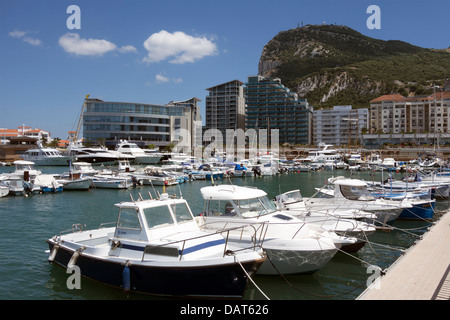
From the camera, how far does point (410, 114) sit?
15125 cm

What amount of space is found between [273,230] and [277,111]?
471 ft

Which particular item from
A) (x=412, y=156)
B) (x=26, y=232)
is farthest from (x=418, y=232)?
(x=412, y=156)

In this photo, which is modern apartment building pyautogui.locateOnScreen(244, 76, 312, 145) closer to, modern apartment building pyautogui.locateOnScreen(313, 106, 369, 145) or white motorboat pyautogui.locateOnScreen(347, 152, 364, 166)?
modern apartment building pyautogui.locateOnScreen(313, 106, 369, 145)

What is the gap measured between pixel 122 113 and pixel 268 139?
199ft

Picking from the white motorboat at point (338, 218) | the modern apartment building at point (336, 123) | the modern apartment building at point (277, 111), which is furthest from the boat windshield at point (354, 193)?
the modern apartment building at point (336, 123)

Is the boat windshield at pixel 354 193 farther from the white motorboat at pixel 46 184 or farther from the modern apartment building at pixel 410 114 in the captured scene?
the modern apartment building at pixel 410 114

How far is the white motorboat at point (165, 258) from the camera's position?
420 inches

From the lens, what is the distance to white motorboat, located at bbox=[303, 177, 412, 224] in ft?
74.2

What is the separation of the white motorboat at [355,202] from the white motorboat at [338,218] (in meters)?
1.20

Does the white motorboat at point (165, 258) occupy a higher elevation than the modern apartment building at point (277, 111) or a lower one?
lower

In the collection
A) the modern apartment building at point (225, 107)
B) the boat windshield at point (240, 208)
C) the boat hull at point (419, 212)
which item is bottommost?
the boat hull at point (419, 212)

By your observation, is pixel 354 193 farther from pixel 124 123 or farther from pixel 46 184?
pixel 124 123
